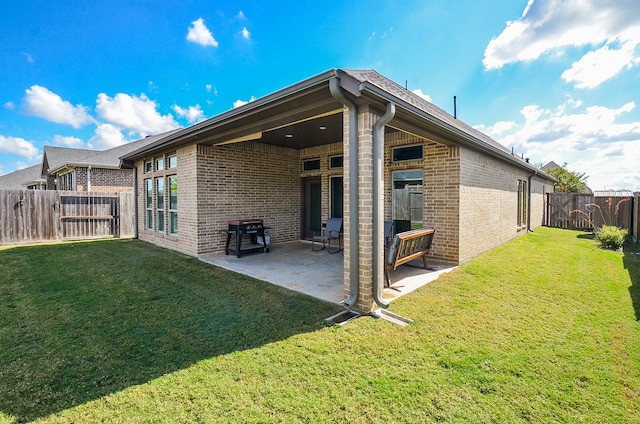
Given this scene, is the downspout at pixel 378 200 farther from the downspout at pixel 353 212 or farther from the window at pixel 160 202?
the window at pixel 160 202

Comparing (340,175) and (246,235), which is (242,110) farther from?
(340,175)

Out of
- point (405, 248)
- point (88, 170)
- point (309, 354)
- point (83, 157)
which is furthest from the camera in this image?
point (83, 157)

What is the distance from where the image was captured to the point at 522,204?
11609mm

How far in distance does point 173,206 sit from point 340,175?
5.09 metres

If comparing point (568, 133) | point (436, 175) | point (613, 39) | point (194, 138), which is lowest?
point (436, 175)

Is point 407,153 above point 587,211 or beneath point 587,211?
above

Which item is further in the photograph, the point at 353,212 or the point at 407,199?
the point at 407,199

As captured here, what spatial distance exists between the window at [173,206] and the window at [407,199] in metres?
6.23

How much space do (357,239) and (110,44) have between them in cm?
1036

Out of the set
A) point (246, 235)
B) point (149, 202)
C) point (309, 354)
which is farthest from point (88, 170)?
point (309, 354)

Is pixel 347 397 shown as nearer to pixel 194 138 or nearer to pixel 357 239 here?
pixel 357 239

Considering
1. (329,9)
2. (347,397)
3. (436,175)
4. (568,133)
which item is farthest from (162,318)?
(568,133)

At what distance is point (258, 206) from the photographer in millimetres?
8719

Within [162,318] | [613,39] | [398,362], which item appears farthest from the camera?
[613,39]
